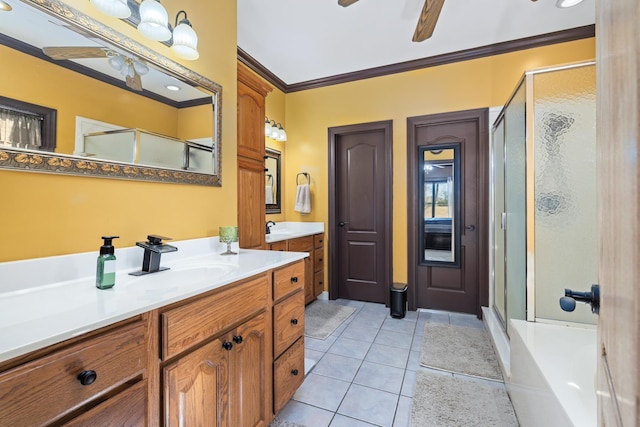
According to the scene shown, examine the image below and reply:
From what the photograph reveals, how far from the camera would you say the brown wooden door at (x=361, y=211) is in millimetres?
3324

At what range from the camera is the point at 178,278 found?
1.16 metres

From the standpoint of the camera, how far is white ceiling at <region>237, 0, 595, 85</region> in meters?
2.27

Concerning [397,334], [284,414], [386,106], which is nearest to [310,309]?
[397,334]

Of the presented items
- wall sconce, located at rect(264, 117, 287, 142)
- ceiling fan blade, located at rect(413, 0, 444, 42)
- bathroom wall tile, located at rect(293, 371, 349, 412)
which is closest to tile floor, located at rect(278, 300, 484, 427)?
bathroom wall tile, located at rect(293, 371, 349, 412)

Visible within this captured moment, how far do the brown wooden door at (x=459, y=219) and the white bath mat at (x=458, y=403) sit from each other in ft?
4.18

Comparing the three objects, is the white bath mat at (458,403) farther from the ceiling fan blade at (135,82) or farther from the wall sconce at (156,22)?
the wall sconce at (156,22)

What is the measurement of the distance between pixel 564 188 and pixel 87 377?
89.0 inches

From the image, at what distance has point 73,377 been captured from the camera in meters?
0.66

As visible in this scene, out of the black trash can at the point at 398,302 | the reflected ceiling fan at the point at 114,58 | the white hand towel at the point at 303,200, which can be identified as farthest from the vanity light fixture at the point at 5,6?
the black trash can at the point at 398,302

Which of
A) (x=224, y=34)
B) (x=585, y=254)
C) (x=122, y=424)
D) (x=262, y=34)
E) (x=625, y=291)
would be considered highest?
(x=262, y=34)

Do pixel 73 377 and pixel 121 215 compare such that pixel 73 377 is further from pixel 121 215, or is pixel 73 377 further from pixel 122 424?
pixel 121 215

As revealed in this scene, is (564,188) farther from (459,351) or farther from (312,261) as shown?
(312,261)

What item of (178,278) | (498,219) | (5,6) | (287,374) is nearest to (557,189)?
(498,219)

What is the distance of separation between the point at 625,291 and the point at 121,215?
1.58 meters
